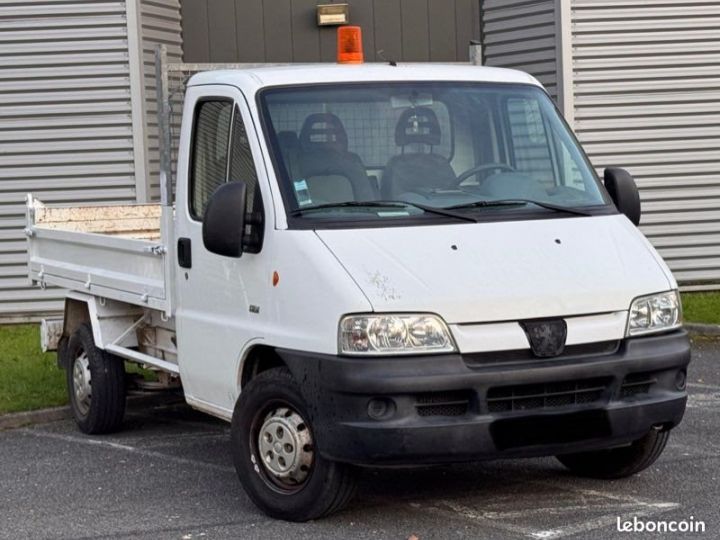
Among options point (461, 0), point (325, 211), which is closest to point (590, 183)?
point (325, 211)

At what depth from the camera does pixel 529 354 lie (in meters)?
6.70

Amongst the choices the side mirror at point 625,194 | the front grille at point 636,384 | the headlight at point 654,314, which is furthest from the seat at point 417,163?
A: the front grille at point 636,384

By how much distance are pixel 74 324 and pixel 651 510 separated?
4.62m

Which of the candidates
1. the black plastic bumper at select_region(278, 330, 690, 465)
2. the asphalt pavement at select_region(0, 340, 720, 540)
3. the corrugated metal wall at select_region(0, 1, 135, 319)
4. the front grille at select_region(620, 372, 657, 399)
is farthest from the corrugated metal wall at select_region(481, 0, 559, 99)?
the black plastic bumper at select_region(278, 330, 690, 465)

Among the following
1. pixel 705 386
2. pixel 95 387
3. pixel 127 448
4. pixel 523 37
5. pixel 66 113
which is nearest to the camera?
pixel 127 448

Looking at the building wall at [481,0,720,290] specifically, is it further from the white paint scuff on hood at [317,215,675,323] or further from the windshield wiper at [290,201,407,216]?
the windshield wiper at [290,201,407,216]

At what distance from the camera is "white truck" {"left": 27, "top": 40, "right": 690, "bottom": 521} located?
6566 millimetres

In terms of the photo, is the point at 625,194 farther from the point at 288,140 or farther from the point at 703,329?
the point at 703,329

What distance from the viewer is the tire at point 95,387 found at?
9570 mm

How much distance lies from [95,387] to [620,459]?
11.6 feet

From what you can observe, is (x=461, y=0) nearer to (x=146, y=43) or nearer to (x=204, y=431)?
(x=146, y=43)

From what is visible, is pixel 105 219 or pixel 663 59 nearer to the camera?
pixel 105 219

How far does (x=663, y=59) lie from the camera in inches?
618
